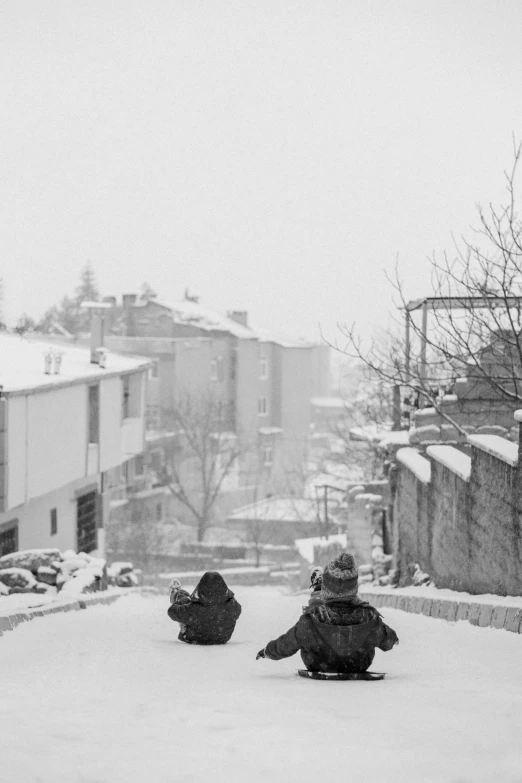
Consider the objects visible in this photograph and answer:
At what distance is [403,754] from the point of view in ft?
15.5

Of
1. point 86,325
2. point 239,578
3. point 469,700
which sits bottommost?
point 239,578

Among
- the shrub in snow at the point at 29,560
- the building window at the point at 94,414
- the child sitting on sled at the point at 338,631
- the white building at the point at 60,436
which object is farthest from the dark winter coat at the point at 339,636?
the building window at the point at 94,414

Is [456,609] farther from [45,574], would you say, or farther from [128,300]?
[128,300]

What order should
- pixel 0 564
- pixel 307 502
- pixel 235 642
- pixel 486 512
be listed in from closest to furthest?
pixel 235 642 < pixel 486 512 < pixel 0 564 < pixel 307 502

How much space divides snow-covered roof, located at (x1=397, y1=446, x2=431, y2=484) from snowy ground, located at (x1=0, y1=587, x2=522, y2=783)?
29.6ft

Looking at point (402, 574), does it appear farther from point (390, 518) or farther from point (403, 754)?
point (403, 754)

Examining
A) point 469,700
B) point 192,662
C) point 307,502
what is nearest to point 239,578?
point 307,502

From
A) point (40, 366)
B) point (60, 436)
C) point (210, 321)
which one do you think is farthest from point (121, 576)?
point (210, 321)

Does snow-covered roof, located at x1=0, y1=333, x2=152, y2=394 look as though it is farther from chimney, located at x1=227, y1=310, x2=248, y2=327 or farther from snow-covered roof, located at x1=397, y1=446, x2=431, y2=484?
chimney, located at x1=227, y1=310, x2=248, y2=327

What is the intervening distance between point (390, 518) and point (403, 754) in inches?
771

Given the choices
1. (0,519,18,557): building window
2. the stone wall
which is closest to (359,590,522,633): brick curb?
the stone wall

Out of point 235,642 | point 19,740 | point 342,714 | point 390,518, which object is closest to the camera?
point 19,740

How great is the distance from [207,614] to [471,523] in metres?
5.12

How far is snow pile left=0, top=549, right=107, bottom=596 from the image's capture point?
1909cm
